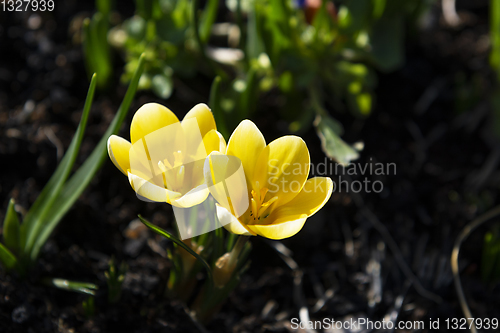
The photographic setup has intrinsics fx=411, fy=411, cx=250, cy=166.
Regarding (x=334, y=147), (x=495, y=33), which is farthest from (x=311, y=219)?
(x=495, y=33)

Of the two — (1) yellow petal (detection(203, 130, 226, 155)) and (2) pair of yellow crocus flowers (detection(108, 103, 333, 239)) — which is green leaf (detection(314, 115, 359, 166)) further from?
(1) yellow petal (detection(203, 130, 226, 155))

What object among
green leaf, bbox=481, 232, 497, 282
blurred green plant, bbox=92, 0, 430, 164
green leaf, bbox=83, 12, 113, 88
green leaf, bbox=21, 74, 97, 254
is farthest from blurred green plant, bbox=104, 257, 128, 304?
green leaf, bbox=481, 232, 497, 282

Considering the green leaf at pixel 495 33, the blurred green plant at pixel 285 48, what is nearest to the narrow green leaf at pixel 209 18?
the blurred green plant at pixel 285 48

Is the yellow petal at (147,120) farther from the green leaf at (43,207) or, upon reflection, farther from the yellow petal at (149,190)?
the green leaf at (43,207)

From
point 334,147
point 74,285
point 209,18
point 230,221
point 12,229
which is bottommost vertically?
point 74,285

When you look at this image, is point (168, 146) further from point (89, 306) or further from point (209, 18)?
point (209, 18)
